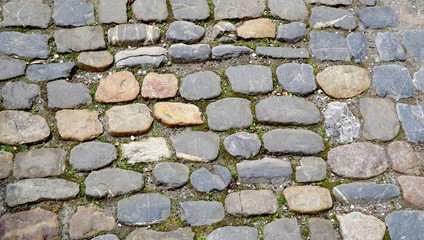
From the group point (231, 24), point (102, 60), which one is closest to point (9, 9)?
point (102, 60)

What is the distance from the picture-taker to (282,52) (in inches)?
111

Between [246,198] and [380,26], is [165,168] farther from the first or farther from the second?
[380,26]

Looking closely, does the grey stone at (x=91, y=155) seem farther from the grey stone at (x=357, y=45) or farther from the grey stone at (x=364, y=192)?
the grey stone at (x=357, y=45)

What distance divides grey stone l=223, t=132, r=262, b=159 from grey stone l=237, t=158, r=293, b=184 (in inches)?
2.1

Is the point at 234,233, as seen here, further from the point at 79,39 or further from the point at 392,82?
the point at 79,39

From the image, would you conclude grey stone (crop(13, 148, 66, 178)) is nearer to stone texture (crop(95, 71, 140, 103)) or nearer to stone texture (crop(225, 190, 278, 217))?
stone texture (crop(95, 71, 140, 103))

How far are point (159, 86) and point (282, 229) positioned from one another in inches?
43.8

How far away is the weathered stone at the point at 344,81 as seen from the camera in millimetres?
2668

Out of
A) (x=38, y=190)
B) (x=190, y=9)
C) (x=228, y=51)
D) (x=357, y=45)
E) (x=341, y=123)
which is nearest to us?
(x=38, y=190)

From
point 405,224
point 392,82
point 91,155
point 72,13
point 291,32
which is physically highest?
point 72,13

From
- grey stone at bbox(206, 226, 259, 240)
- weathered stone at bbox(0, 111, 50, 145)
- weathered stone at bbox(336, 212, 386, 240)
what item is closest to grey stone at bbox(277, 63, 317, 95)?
weathered stone at bbox(336, 212, 386, 240)

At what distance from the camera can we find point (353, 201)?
228cm

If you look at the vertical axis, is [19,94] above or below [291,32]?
below

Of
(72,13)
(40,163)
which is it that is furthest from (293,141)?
(72,13)
